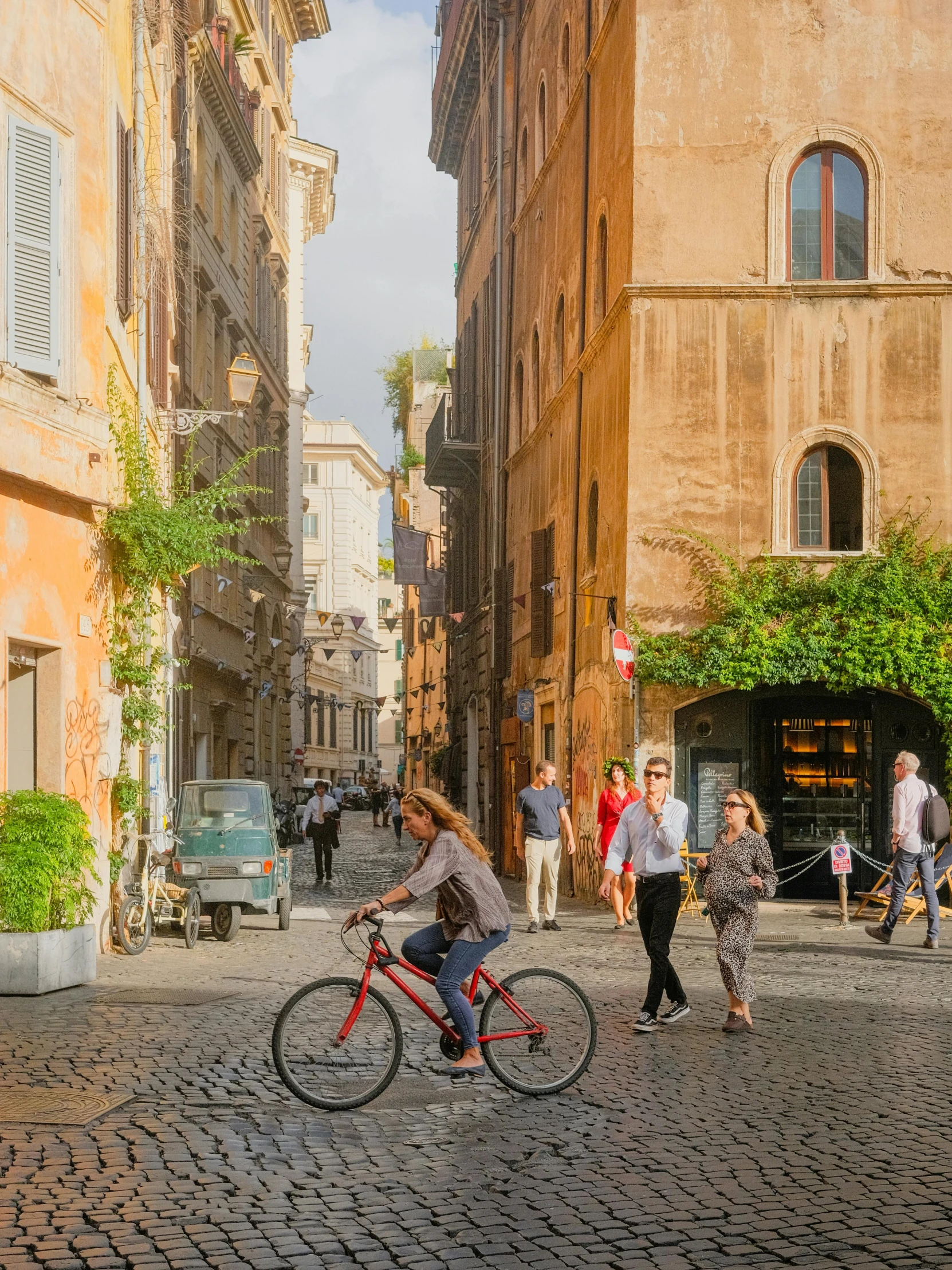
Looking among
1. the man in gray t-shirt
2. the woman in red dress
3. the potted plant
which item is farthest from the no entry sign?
the potted plant

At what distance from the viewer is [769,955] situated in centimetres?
1636

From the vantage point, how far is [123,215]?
17.1 m

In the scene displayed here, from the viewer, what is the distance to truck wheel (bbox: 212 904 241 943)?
1817 centimetres

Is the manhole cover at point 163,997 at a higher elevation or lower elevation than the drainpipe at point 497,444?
lower

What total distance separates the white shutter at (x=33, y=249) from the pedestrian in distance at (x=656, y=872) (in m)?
6.28

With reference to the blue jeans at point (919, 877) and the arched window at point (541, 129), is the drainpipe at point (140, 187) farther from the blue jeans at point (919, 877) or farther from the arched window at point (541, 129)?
Answer: the arched window at point (541, 129)

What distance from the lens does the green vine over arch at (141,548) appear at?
16359 mm

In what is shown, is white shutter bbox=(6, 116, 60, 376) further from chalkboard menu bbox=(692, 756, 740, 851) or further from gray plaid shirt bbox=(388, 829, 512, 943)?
chalkboard menu bbox=(692, 756, 740, 851)

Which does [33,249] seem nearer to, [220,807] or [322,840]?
[220,807]

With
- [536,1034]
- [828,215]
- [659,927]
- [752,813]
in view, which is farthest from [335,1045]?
[828,215]

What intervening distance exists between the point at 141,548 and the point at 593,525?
392 inches

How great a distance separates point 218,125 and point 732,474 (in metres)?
18.2

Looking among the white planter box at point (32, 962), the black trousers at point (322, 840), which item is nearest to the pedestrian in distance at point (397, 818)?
the black trousers at point (322, 840)

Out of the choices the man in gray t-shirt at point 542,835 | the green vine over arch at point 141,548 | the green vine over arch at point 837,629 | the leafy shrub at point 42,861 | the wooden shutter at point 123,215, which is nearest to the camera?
the leafy shrub at point 42,861
